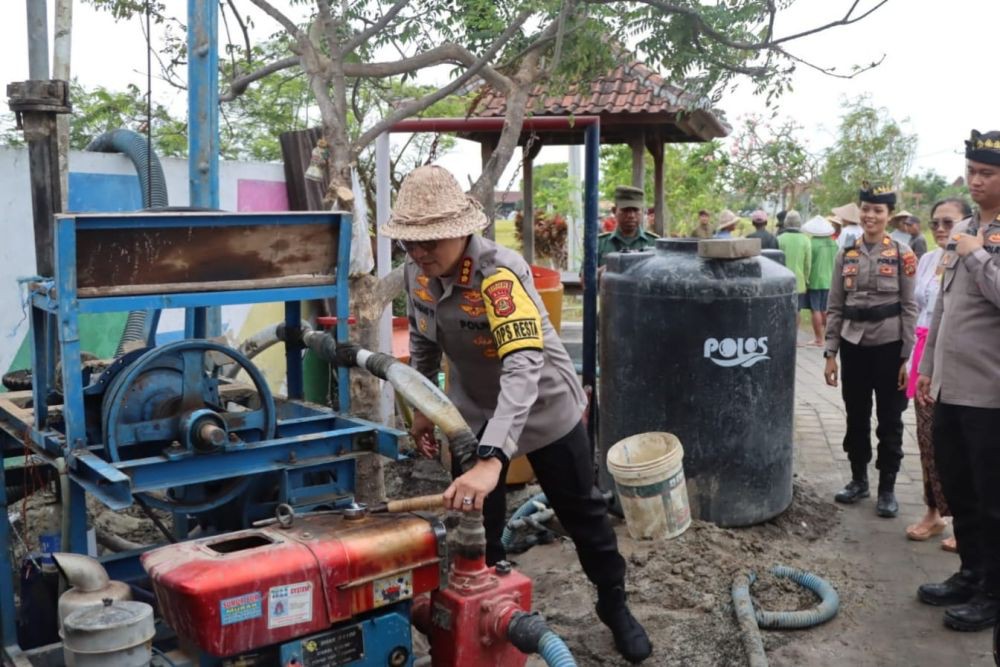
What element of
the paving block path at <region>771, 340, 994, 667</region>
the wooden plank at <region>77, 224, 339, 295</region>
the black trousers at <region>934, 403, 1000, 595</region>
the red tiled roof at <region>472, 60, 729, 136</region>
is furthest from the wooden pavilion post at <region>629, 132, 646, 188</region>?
the wooden plank at <region>77, 224, 339, 295</region>

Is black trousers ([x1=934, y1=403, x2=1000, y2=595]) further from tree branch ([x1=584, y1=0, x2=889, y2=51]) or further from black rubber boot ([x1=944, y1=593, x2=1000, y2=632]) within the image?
tree branch ([x1=584, y1=0, x2=889, y2=51])

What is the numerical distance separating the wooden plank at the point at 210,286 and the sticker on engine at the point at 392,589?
109cm

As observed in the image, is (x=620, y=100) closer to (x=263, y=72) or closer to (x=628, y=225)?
(x=628, y=225)

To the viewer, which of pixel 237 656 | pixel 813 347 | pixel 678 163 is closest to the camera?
pixel 237 656

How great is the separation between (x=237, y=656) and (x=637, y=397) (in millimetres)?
3137

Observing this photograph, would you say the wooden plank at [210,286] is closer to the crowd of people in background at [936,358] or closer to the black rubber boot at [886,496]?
the crowd of people in background at [936,358]

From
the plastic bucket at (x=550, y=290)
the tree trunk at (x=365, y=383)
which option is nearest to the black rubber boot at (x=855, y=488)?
the plastic bucket at (x=550, y=290)

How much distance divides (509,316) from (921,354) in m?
3.22

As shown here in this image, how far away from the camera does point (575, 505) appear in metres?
3.69

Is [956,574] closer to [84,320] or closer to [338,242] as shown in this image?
[338,242]

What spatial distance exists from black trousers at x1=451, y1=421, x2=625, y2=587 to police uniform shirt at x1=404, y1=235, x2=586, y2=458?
0.28 feet

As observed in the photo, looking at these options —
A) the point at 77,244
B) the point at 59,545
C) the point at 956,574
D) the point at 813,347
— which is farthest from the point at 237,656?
the point at 813,347

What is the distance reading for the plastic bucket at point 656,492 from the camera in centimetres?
479

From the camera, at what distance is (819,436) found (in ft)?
25.5
